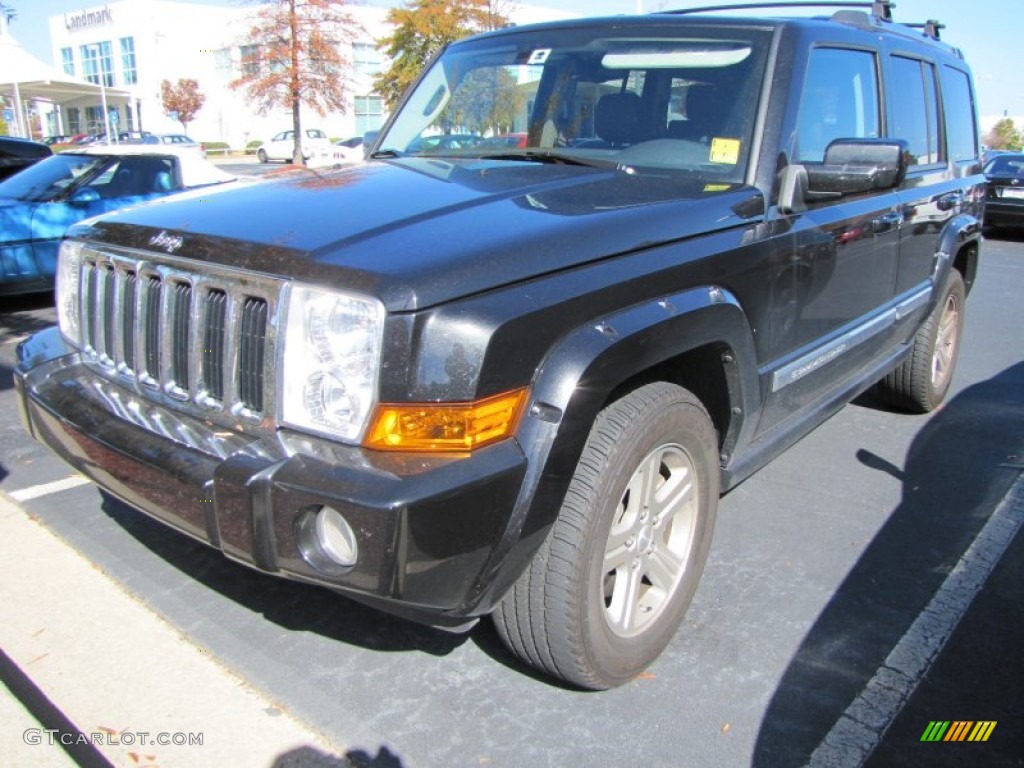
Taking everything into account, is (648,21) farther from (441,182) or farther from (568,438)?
(568,438)

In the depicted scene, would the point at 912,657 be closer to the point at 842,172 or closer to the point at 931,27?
the point at 842,172

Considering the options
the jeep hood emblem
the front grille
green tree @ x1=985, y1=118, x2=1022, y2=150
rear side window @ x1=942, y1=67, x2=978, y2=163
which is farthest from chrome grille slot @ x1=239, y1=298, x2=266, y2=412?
green tree @ x1=985, y1=118, x2=1022, y2=150

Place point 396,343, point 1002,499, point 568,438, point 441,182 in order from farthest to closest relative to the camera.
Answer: point 1002,499 < point 441,182 < point 568,438 < point 396,343

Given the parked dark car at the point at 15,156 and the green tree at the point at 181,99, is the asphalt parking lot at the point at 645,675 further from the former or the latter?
the green tree at the point at 181,99

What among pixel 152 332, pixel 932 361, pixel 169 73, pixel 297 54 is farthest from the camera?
pixel 169 73

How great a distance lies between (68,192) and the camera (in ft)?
25.5

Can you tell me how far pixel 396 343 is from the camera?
193cm

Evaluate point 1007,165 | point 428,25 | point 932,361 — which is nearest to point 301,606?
point 932,361

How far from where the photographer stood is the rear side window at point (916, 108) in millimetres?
3967

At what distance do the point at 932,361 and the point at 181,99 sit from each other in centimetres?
5616

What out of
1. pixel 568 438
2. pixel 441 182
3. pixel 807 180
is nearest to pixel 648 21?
pixel 807 180

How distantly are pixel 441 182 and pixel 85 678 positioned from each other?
1921 mm

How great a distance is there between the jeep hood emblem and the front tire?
4.13 feet

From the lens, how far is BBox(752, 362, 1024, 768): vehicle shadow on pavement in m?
2.49
